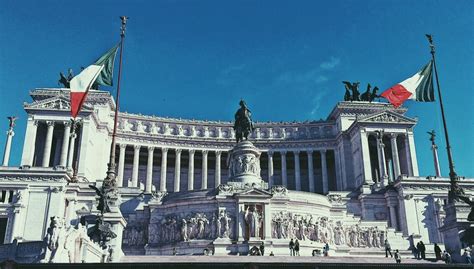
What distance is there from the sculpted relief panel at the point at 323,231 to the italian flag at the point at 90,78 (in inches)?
829

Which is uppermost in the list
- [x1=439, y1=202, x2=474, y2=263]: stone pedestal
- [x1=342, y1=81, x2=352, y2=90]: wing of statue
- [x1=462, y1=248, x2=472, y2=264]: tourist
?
[x1=342, y1=81, x2=352, y2=90]: wing of statue

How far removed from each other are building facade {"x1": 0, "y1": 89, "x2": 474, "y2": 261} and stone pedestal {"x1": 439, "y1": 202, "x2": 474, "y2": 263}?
1569 cm

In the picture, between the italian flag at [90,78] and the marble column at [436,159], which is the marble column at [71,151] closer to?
the italian flag at [90,78]

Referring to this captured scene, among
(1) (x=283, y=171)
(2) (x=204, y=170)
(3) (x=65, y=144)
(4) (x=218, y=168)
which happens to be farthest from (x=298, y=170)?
(3) (x=65, y=144)

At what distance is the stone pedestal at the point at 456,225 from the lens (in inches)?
1168

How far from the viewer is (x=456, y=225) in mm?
30234

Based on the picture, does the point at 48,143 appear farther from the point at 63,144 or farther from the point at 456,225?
the point at 456,225

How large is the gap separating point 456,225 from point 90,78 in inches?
1088

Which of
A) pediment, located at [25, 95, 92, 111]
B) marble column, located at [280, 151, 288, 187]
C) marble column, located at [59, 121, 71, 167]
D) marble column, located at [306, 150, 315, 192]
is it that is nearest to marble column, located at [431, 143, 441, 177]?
marble column, located at [306, 150, 315, 192]

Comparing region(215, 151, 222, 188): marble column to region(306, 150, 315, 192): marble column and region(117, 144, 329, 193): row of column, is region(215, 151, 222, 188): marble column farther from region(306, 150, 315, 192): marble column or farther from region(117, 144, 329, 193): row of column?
region(306, 150, 315, 192): marble column

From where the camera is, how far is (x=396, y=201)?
209 ft

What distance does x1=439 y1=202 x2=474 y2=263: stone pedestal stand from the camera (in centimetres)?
2967

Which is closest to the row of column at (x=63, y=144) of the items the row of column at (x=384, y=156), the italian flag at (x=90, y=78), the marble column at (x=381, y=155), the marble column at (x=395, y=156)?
the italian flag at (x=90, y=78)

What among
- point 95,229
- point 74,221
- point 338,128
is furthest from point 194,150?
point 95,229
